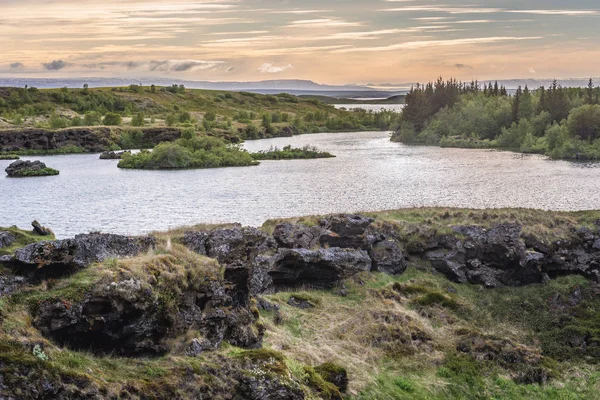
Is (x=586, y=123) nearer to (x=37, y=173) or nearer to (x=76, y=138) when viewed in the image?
(x=37, y=173)

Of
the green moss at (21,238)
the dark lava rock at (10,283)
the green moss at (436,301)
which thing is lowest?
the green moss at (436,301)

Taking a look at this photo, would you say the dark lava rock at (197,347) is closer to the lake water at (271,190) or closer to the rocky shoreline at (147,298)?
the rocky shoreline at (147,298)

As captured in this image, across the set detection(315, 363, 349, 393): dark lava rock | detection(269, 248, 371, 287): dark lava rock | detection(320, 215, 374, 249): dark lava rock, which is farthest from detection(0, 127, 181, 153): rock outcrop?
detection(315, 363, 349, 393): dark lava rock

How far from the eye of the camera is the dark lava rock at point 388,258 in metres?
33.4

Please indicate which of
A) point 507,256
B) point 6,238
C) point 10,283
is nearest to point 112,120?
point 507,256

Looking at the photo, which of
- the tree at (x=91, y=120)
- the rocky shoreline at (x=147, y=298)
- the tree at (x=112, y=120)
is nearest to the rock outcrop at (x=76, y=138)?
the tree at (x=91, y=120)

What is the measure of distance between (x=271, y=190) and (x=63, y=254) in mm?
54825

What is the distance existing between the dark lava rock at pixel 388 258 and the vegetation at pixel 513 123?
288ft

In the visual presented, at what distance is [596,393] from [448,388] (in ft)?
17.4

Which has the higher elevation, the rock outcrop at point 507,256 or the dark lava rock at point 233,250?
the dark lava rock at point 233,250

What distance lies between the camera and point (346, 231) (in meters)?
35.3

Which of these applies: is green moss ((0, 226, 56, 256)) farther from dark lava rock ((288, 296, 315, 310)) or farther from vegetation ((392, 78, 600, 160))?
vegetation ((392, 78, 600, 160))

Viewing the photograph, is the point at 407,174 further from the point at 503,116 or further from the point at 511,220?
the point at 503,116

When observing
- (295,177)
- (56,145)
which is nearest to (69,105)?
(56,145)
